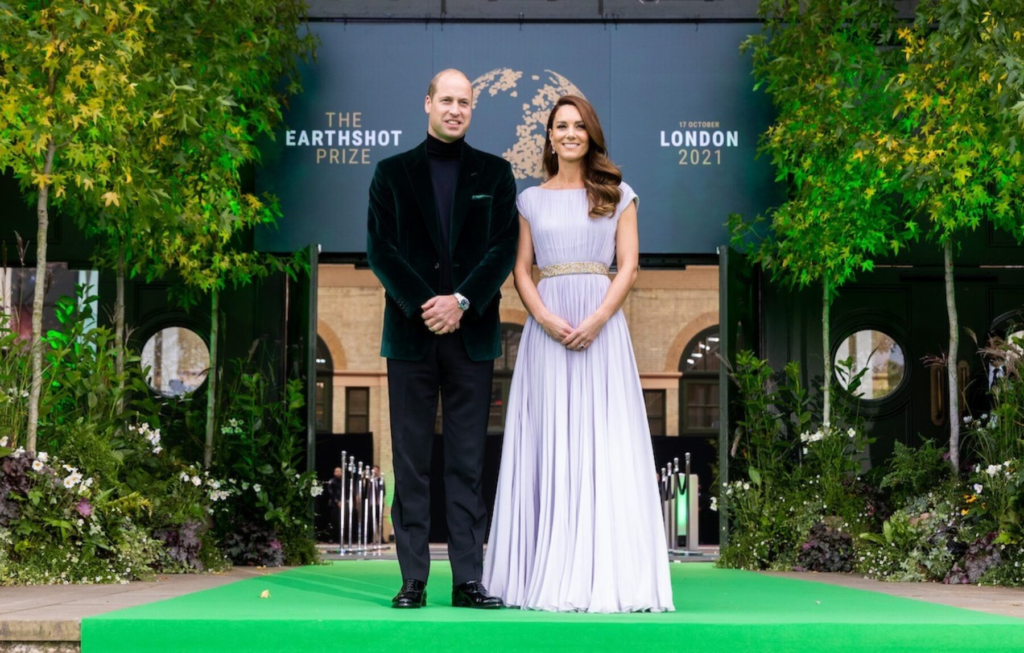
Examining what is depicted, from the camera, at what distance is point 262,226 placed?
8.66 m

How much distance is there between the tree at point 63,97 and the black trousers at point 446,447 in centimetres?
248

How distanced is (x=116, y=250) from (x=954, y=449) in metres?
4.99

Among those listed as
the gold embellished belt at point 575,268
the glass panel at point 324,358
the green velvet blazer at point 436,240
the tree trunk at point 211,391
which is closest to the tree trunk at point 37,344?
the tree trunk at point 211,391

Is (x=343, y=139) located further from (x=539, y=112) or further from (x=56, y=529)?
(x=56, y=529)

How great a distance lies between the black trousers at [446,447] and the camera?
402 centimetres

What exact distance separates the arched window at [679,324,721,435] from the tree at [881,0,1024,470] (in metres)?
15.4

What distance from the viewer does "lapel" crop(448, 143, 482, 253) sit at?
4.09 m

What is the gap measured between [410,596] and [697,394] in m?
19.7

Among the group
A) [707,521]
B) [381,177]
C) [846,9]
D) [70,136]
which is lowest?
[707,521]

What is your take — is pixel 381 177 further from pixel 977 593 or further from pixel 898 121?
pixel 898 121

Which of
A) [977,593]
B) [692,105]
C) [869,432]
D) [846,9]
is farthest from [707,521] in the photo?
[977,593]

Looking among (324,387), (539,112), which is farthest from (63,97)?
(324,387)

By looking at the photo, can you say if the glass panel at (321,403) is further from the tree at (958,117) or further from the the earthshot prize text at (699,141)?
the tree at (958,117)

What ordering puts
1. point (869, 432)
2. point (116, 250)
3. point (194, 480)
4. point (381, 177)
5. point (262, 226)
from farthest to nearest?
point (869, 432) → point (262, 226) → point (116, 250) → point (194, 480) → point (381, 177)
